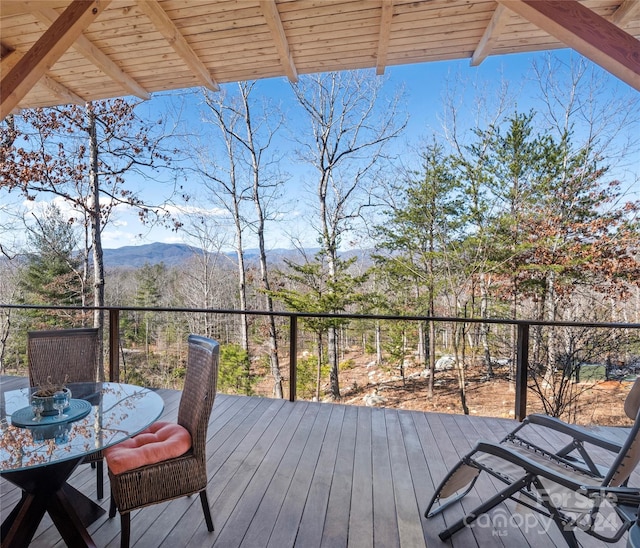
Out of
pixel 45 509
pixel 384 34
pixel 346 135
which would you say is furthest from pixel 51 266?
pixel 384 34

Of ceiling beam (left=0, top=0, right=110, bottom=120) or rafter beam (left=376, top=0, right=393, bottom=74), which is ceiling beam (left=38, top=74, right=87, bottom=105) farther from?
rafter beam (left=376, top=0, right=393, bottom=74)

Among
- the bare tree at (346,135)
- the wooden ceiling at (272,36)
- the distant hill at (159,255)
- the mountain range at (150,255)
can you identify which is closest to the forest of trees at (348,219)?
the bare tree at (346,135)

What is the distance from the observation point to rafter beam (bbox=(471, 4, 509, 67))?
1938 mm

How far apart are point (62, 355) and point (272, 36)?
2.44 m

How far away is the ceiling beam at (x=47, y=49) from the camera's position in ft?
5.62

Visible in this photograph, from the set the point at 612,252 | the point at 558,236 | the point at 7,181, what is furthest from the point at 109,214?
the point at 612,252

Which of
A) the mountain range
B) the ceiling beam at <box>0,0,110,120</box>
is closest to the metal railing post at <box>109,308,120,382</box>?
the ceiling beam at <box>0,0,110,120</box>

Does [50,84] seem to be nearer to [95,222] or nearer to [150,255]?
[95,222]

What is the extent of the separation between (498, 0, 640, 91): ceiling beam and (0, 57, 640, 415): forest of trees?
651 cm

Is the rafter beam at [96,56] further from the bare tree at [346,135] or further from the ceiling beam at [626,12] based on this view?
the bare tree at [346,135]

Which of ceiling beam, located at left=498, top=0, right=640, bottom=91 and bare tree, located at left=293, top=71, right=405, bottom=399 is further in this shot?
bare tree, located at left=293, top=71, right=405, bottom=399

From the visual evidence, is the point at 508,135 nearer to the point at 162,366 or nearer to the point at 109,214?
the point at 109,214

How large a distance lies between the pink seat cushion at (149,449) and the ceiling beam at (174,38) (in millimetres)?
2149

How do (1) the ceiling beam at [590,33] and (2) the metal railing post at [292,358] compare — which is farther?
(2) the metal railing post at [292,358]
